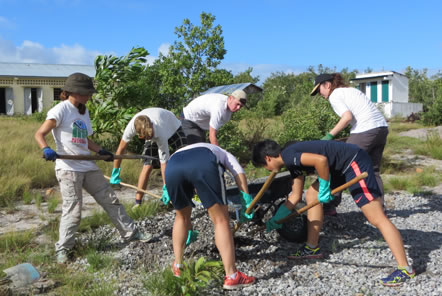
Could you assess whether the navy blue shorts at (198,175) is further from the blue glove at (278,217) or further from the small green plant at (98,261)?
the small green plant at (98,261)

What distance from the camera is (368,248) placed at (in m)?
4.00

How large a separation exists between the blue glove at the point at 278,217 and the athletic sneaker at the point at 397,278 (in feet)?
3.27

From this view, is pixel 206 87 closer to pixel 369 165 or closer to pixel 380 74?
pixel 369 165

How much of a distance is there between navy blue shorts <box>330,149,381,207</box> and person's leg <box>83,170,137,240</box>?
2.18m

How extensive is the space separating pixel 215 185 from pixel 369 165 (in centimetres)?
135

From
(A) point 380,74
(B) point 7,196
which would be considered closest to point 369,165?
(B) point 7,196

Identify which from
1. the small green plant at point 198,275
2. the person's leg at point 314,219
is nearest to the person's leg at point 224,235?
the small green plant at point 198,275

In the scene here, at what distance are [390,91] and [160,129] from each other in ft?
79.6

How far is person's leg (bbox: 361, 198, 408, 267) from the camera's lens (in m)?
3.24

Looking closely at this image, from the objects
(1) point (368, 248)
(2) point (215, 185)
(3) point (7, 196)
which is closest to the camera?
(2) point (215, 185)

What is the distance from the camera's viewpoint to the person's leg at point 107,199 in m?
3.99

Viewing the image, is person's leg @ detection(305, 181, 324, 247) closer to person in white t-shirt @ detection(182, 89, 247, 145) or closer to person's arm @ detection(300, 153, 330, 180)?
person's arm @ detection(300, 153, 330, 180)

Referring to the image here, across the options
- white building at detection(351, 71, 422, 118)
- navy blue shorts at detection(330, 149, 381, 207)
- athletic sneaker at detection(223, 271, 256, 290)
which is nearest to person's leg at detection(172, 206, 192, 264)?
athletic sneaker at detection(223, 271, 256, 290)

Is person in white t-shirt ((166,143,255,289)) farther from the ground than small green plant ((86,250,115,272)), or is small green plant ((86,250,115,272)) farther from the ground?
person in white t-shirt ((166,143,255,289))
